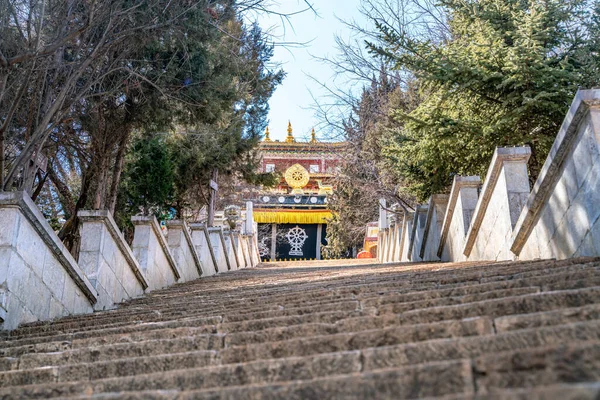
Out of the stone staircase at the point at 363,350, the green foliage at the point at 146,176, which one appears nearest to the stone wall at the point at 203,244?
the green foliage at the point at 146,176

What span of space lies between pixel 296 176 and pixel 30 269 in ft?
113

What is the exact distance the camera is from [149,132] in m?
10.8

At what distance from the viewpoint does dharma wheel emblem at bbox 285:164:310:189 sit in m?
39.9

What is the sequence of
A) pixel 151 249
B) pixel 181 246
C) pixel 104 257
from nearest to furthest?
pixel 104 257 → pixel 151 249 → pixel 181 246

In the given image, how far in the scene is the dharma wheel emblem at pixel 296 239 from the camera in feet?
132

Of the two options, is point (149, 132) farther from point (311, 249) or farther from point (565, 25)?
point (311, 249)

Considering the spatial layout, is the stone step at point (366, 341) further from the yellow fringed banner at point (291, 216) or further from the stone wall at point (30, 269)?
the yellow fringed banner at point (291, 216)

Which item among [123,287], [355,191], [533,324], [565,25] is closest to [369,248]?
[355,191]

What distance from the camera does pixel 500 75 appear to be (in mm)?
9422

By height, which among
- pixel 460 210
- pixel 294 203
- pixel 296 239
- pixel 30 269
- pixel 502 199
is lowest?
pixel 296 239

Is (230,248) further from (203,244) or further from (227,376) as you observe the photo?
(227,376)

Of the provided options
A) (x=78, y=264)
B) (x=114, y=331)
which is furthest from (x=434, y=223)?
(x=114, y=331)

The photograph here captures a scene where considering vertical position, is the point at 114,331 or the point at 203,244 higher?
the point at 203,244

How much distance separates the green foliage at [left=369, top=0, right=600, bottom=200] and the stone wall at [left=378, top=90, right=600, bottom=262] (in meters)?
1.16
